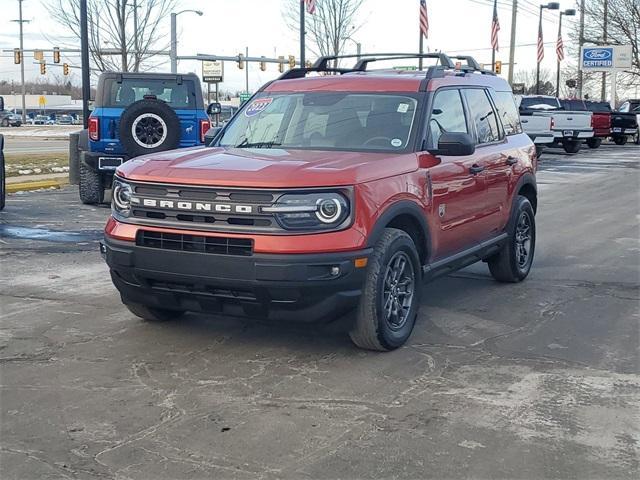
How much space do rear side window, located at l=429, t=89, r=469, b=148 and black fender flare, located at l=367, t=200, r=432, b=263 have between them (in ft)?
2.13

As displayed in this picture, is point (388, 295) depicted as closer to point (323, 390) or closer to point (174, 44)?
point (323, 390)

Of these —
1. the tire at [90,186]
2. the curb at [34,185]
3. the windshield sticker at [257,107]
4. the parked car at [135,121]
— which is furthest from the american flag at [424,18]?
the windshield sticker at [257,107]

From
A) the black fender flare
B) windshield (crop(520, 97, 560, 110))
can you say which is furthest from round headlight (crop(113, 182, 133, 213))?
windshield (crop(520, 97, 560, 110))

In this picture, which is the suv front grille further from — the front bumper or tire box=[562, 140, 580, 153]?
tire box=[562, 140, 580, 153]

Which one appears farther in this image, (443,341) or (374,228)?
(443,341)

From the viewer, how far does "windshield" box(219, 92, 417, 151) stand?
611 cm

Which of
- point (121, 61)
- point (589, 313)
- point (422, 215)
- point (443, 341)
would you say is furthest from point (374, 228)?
point (121, 61)

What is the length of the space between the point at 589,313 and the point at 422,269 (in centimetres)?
173

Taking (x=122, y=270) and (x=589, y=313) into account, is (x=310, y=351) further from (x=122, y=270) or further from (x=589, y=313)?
(x=589, y=313)

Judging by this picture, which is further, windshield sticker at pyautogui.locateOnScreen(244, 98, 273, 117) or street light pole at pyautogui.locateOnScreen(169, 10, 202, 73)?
street light pole at pyautogui.locateOnScreen(169, 10, 202, 73)

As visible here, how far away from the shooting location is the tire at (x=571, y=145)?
95.1 feet

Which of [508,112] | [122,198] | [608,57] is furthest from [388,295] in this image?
[608,57]

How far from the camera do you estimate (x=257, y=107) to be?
6750mm

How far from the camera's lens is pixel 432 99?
6.32 m
